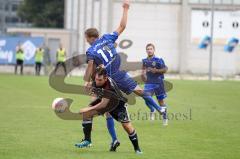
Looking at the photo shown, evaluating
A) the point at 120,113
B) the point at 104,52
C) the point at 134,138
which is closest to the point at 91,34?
the point at 104,52

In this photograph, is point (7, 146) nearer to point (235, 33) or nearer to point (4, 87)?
point (4, 87)

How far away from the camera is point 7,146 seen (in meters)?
13.0

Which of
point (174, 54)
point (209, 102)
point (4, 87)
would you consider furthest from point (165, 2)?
point (209, 102)

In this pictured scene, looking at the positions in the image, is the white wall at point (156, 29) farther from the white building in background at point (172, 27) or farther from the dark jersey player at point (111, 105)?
the dark jersey player at point (111, 105)

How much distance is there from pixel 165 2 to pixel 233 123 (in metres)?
48.5

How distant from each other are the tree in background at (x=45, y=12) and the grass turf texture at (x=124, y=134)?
72297 mm

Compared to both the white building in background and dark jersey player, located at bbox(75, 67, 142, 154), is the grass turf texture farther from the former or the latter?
the white building in background

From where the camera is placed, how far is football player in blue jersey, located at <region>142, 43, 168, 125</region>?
1938 cm

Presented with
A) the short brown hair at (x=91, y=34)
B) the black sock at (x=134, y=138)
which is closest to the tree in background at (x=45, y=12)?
the short brown hair at (x=91, y=34)

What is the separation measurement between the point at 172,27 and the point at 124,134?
172 feet

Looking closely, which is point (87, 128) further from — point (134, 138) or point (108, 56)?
point (108, 56)

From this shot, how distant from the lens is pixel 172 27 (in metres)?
67.8

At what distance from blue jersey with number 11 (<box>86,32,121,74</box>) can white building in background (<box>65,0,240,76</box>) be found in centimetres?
5330

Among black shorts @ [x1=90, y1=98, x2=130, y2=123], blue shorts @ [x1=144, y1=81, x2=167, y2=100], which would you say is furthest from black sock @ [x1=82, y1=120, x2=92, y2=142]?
blue shorts @ [x1=144, y1=81, x2=167, y2=100]
